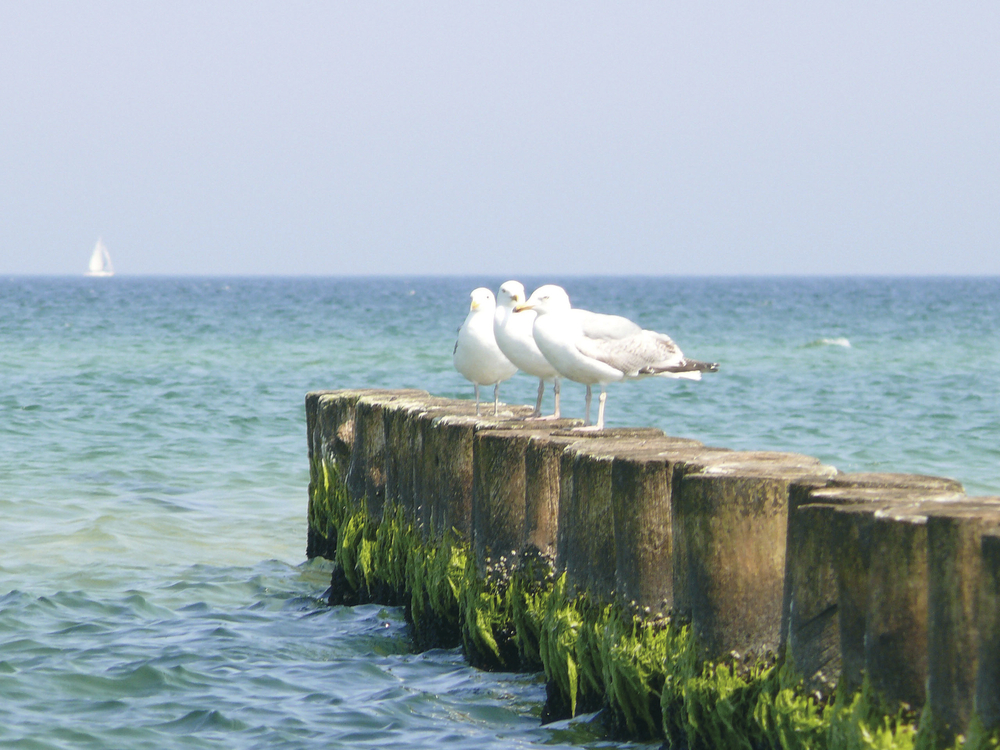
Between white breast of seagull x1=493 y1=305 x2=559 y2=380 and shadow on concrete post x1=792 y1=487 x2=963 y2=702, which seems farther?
white breast of seagull x1=493 y1=305 x2=559 y2=380

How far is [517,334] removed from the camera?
723cm

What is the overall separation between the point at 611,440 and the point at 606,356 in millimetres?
887

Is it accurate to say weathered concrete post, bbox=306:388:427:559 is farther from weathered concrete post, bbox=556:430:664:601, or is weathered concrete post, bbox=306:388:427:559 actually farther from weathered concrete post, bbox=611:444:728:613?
weathered concrete post, bbox=611:444:728:613

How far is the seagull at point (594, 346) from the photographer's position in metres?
6.75

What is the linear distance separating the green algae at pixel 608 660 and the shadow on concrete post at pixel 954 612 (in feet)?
0.24

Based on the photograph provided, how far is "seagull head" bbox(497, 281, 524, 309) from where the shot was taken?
7.23 meters

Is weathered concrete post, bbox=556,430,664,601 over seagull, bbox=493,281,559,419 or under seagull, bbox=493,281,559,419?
under

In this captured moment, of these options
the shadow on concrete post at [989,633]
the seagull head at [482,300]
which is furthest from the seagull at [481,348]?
the shadow on concrete post at [989,633]

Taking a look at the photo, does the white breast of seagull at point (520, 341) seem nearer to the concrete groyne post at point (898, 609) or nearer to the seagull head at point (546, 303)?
the seagull head at point (546, 303)

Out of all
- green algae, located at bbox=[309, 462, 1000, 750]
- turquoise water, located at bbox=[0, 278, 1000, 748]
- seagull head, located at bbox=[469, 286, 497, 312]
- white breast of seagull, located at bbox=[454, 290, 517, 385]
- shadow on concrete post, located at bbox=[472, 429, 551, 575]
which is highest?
seagull head, located at bbox=[469, 286, 497, 312]

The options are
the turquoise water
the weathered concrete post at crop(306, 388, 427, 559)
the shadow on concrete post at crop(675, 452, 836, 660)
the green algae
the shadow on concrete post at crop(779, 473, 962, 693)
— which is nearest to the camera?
the green algae

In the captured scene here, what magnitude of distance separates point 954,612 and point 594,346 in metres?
3.47

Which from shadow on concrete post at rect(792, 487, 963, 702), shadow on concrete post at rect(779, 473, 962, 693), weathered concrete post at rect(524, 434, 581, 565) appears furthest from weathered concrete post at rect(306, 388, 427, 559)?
shadow on concrete post at rect(792, 487, 963, 702)

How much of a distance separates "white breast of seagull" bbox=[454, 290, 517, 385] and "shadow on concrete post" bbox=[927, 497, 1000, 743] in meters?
4.38
